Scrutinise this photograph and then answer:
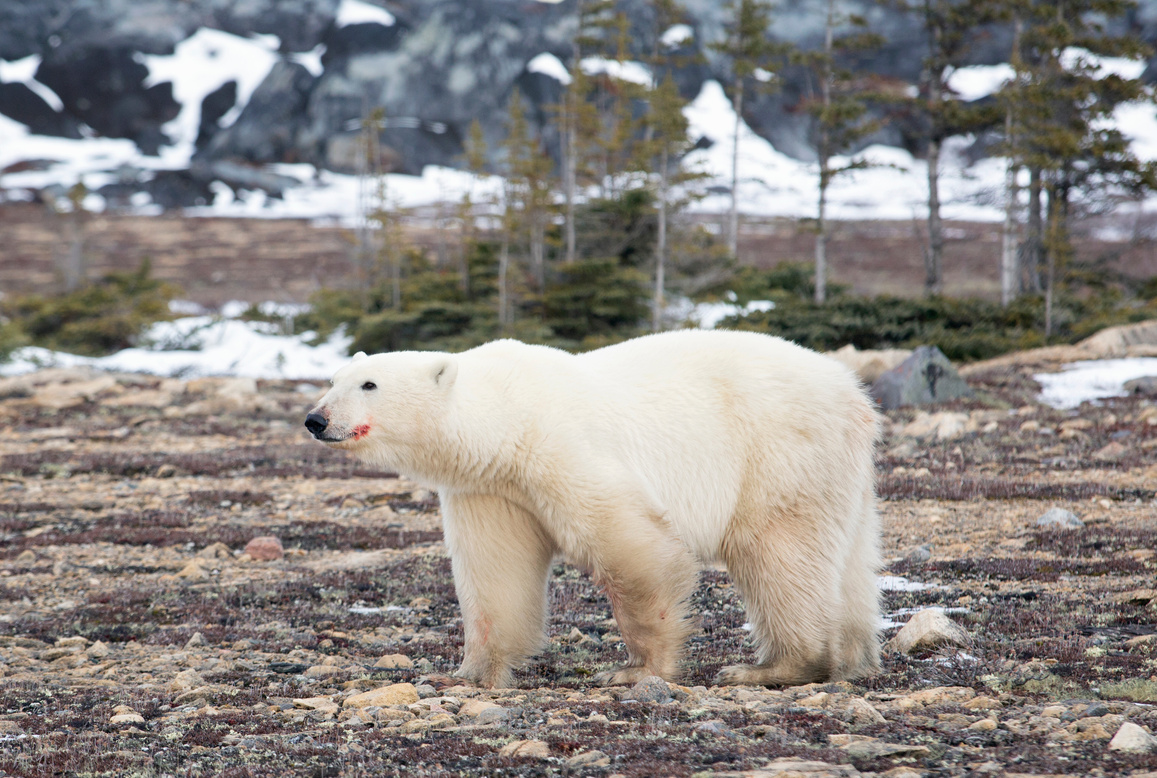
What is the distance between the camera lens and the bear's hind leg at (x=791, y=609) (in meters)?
4.28

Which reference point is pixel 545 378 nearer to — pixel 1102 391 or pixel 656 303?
pixel 1102 391

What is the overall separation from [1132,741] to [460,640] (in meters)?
3.37

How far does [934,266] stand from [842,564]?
20.4 meters

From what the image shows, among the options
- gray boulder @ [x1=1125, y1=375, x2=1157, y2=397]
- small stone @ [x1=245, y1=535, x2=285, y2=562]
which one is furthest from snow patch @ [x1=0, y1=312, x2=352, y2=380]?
gray boulder @ [x1=1125, y1=375, x2=1157, y2=397]

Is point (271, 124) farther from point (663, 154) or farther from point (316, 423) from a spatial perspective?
point (316, 423)

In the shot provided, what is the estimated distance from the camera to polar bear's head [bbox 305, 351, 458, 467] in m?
4.17

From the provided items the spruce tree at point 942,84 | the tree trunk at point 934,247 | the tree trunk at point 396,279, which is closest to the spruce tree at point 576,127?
the tree trunk at point 396,279

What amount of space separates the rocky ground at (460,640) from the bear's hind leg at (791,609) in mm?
267

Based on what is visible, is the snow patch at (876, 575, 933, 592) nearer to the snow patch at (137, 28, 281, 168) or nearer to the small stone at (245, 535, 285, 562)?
the small stone at (245, 535, 285, 562)

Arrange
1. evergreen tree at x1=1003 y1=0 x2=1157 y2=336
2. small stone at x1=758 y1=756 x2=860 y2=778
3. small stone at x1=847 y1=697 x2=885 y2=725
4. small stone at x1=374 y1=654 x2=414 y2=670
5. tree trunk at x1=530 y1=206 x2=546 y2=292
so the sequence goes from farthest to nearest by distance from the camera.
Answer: tree trunk at x1=530 y1=206 x2=546 y2=292, evergreen tree at x1=1003 y1=0 x2=1157 y2=336, small stone at x1=374 y1=654 x2=414 y2=670, small stone at x1=847 y1=697 x2=885 y2=725, small stone at x1=758 y1=756 x2=860 y2=778

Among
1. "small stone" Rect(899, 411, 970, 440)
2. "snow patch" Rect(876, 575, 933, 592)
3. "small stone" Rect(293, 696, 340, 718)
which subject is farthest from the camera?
"small stone" Rect(899, 411, 970, 440)

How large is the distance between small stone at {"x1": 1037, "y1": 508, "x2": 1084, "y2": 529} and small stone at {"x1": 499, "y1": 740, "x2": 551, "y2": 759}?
5156mm

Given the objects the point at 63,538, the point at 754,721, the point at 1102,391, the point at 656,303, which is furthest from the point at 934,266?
the point at 754,721

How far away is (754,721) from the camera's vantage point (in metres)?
3.35
